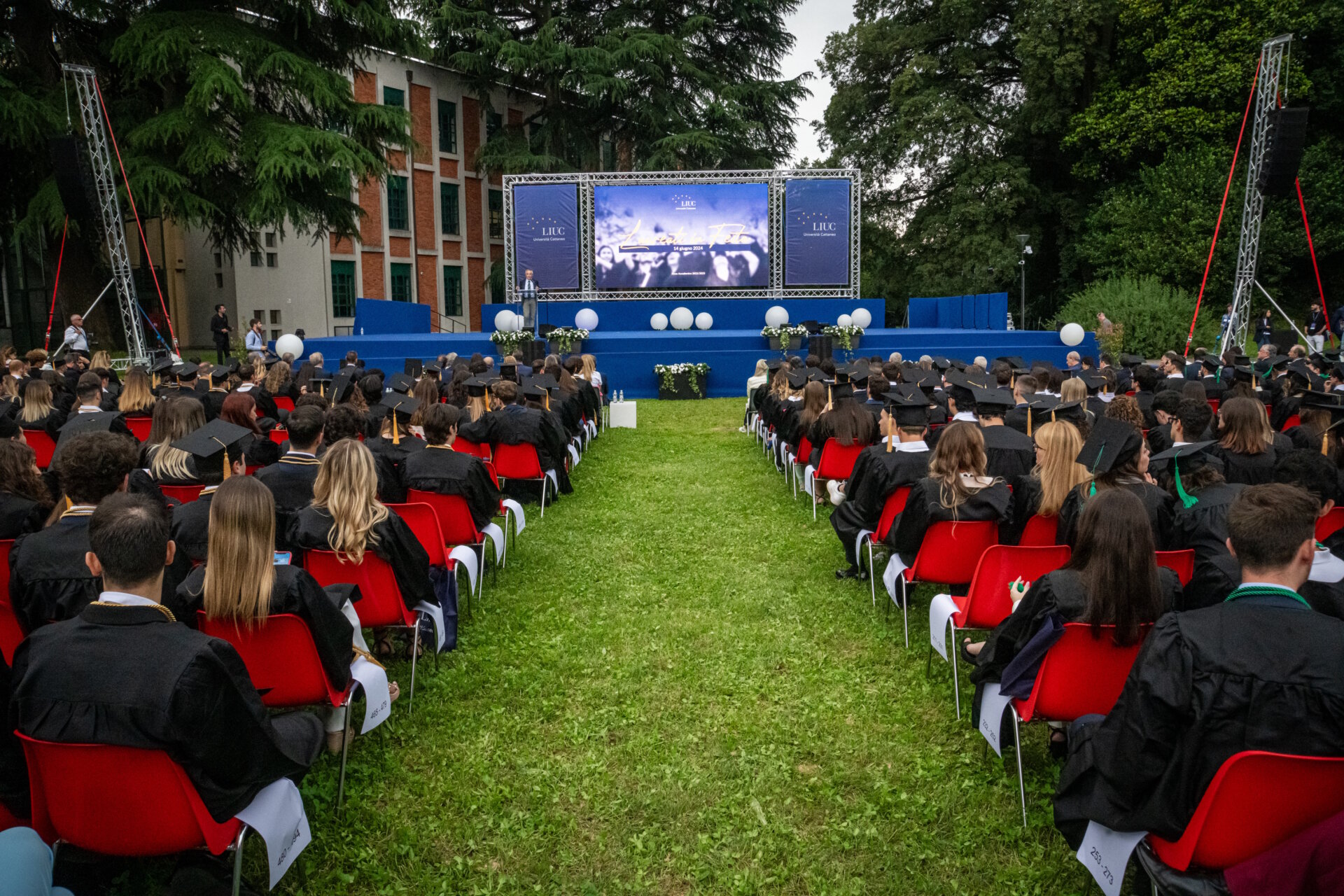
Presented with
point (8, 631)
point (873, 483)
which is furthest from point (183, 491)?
point (873, 483)

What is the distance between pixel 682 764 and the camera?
12.3ft

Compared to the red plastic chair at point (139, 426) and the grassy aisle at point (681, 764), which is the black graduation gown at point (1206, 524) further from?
the red plastic chair at point (139, 426)

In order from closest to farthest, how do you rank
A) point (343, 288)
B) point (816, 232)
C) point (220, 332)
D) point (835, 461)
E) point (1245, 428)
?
point (1245, 428) → point (835, 461) → point (220, 332) → point (816, 232) → point (343, 288)

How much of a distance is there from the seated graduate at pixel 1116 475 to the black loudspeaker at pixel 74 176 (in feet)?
53.4

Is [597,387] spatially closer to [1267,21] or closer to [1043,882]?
[1043,882]

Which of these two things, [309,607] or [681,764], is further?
[681,764]

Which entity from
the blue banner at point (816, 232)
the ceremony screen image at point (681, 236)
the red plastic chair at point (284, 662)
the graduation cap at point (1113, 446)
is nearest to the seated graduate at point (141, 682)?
the red plastic chair at point (284, 662)

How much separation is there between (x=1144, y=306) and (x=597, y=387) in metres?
12.4

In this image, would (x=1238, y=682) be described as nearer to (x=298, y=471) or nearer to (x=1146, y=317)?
(x=298, y=471)

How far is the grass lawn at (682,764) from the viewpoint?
3084 millimetres

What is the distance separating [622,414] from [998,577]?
34.8 ft

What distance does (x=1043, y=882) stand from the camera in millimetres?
2984

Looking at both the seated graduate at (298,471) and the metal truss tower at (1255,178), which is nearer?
the seated graduate at (298,471)

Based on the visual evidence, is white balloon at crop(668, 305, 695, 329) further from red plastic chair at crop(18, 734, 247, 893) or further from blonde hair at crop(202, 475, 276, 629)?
red plastic chair at crop(18, 734, 247, 893)
